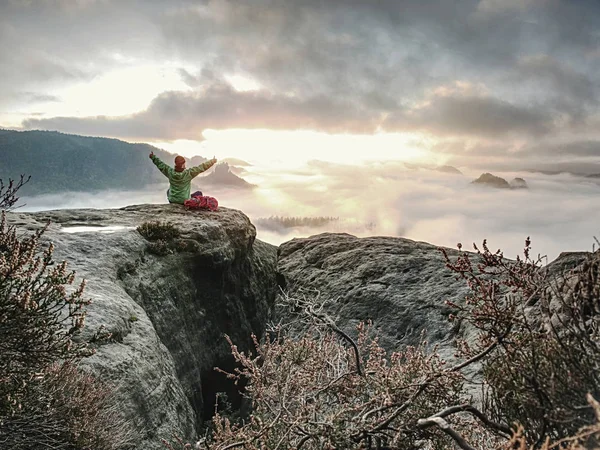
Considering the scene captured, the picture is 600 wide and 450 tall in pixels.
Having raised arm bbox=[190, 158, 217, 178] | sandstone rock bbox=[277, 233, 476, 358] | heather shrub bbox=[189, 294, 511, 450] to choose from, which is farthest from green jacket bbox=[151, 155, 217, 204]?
heather shrub bbox=[189, 294, 511, 450]

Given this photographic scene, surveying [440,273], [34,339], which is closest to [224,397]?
[440,273]

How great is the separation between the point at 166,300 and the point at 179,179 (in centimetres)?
757

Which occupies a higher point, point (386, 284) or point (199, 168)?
point (199, 168)

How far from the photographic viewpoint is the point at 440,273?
15.8m

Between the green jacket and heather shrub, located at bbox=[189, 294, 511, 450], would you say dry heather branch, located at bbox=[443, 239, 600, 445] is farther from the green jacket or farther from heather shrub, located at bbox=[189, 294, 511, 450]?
the green jacket

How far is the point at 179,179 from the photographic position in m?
20.4

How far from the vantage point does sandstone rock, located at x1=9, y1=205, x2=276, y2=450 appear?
9711mm

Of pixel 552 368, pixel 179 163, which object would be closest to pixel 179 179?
pixel 179 163

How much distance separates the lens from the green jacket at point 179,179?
800 inches

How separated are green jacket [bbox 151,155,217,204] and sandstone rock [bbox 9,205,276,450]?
882 millimetres

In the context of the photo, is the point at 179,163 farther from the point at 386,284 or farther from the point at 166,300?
the point at 386,284

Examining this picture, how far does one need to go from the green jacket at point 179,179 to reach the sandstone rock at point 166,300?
0.88m

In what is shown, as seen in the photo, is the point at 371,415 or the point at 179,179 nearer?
the point at 371,415

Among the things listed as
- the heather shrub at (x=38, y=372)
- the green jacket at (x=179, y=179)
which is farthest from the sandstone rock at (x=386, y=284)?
the heather shrub at (x=38, y=372)
